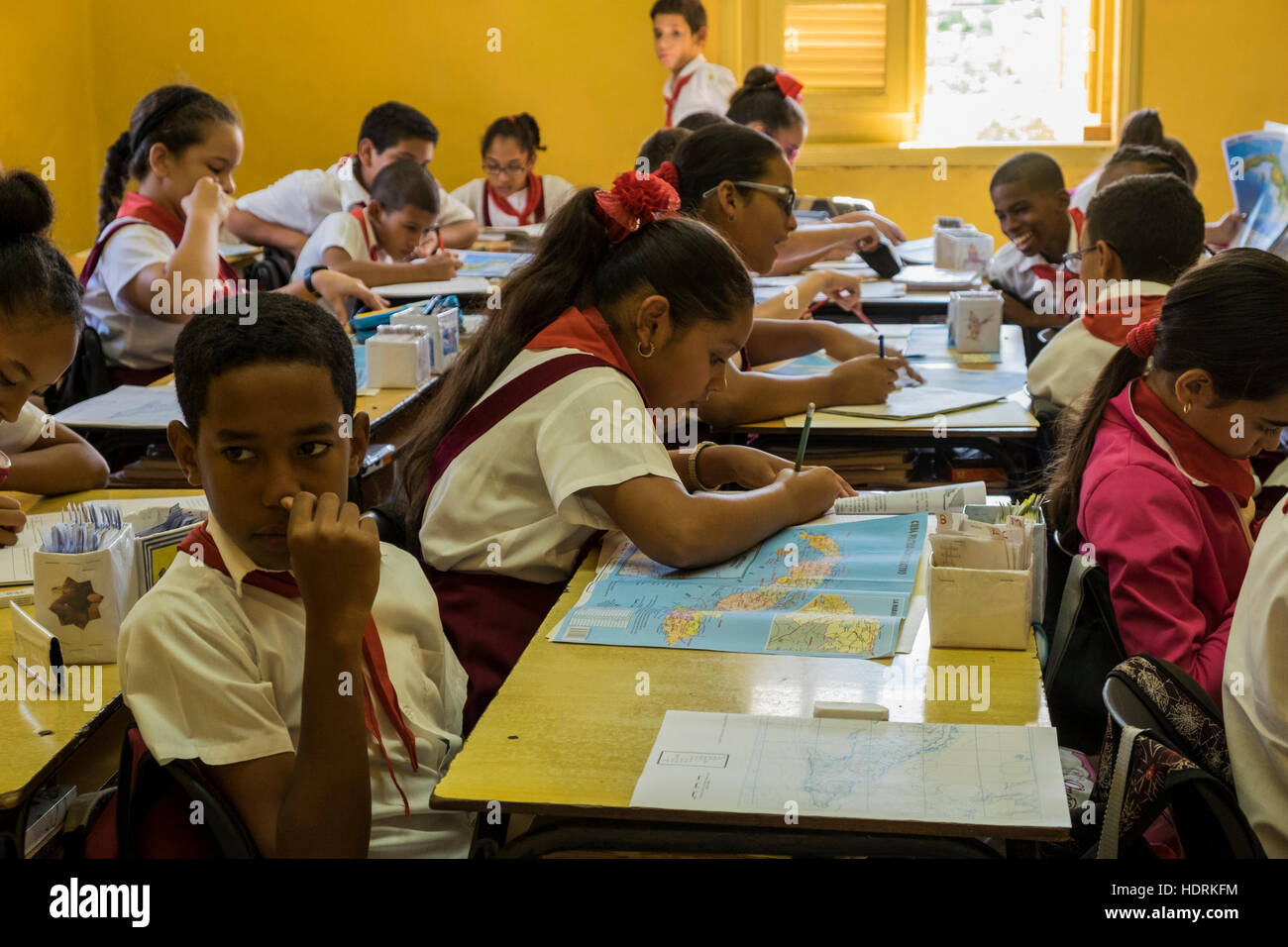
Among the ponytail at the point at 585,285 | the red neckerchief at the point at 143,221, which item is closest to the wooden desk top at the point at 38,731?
the ponytail at the point at 585,285

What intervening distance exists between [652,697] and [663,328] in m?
0.66

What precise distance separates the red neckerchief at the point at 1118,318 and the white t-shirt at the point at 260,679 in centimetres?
168

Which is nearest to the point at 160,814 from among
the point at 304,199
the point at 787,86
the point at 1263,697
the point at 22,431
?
the point at 1263,697

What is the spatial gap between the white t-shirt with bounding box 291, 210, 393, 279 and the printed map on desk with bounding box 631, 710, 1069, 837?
10.5 ft

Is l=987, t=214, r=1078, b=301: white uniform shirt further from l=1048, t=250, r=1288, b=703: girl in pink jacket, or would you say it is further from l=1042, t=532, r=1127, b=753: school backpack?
l=1042, t=532, r=1127, b=753: school backpack

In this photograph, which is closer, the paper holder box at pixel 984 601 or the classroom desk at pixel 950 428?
the paper holder box at pixel 984 601

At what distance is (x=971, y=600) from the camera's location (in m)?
1.44

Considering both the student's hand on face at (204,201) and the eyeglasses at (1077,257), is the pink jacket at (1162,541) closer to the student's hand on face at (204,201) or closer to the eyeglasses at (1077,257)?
the eyeglasses at (1077,257)

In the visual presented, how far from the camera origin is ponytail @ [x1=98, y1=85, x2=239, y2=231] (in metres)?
3.50

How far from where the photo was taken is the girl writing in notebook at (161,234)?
3.40 metres

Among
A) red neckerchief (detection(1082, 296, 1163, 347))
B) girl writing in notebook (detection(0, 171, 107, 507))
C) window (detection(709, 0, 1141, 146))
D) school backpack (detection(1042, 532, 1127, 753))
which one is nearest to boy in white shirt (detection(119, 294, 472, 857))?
girl writing in notebook (detection(0, 171, 107, 507))

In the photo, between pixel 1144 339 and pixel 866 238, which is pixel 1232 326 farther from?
pixel 866 238

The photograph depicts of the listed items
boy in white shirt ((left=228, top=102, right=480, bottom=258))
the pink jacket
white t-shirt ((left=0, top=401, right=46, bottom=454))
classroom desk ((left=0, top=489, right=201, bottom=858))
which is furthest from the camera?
boy in white shirt ((left=228, top=102, right=480, bottom=258))
